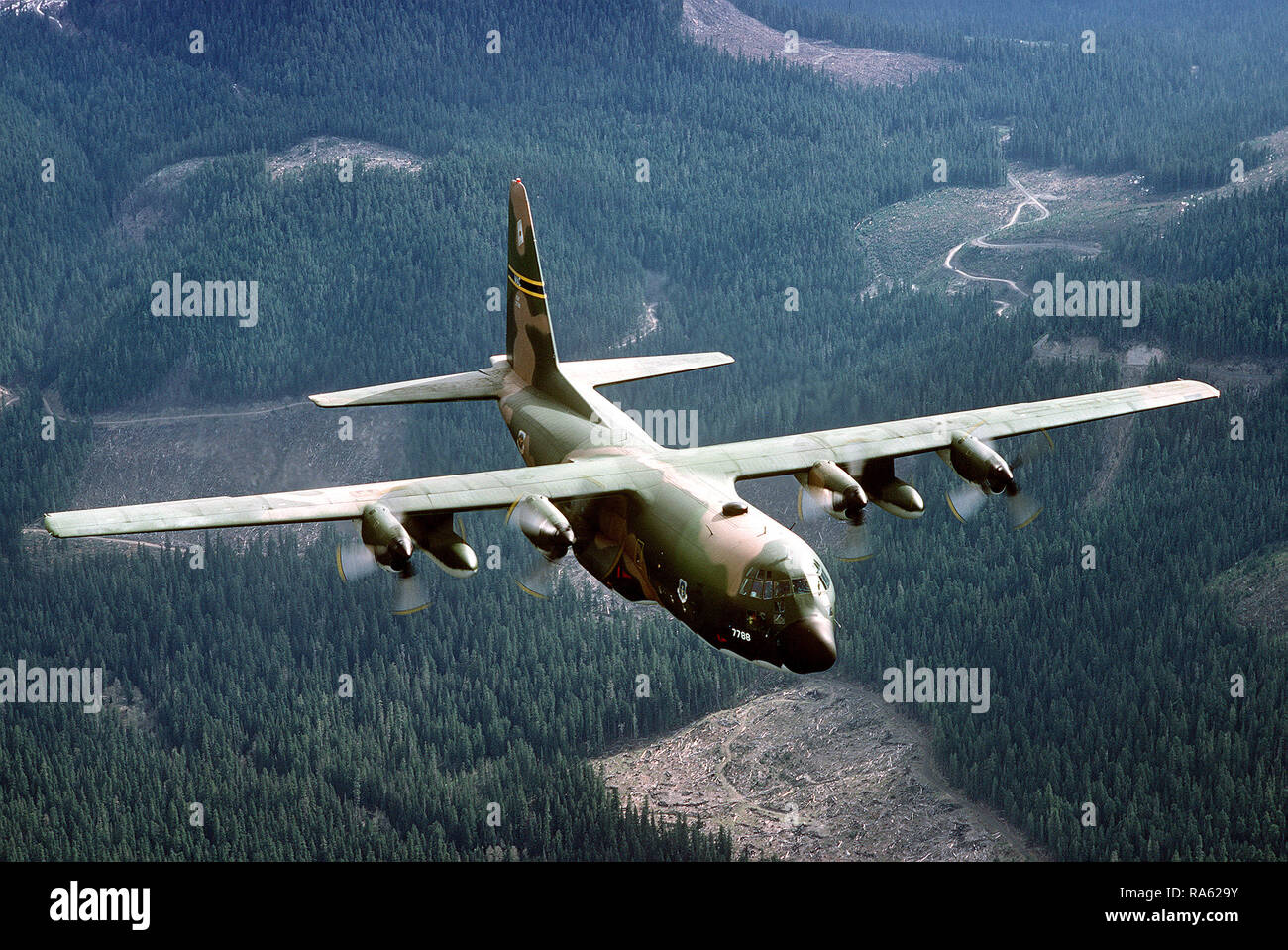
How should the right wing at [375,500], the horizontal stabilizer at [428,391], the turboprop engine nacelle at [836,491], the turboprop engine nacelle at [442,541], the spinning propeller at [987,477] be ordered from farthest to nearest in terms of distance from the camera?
the horizontal stabilizer at [428,391], the spinning propeller at [987,477], the turboprop engine nacelle at [836,491], the turboprop engine nacelle at [442,541], the right wing at [375,500]

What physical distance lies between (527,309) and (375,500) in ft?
67.0

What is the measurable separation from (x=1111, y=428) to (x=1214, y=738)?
47.5m

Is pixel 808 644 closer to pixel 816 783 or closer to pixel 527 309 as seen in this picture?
pixel 527 309

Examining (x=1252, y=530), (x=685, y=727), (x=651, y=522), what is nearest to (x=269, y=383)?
(x=685, y=727)

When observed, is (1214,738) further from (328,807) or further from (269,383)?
(269,383)

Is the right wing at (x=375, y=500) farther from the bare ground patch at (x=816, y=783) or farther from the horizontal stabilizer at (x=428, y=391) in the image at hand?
the bare ground patch at (x=816, y=783)

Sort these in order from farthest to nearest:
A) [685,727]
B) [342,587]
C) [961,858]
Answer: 1. [342,587]
2. [685,727]
3. [961,858]

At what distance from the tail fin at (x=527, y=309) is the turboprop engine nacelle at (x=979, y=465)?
18545 millimetres

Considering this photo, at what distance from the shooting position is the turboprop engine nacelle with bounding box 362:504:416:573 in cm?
5709

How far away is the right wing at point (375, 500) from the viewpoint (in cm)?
5750

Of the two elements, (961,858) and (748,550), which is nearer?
(748,550)

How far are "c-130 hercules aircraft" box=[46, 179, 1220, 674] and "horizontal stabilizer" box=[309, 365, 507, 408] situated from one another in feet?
0.76

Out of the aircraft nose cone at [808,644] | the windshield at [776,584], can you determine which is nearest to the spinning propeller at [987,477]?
the windshield at [776,584]

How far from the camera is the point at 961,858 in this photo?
325ft
